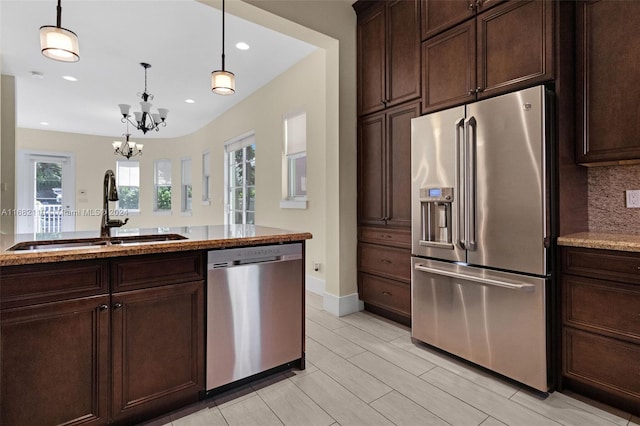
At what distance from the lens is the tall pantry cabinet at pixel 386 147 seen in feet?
9.16

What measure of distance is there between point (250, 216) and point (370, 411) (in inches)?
168

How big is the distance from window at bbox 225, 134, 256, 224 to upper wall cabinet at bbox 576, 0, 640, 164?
170 inches

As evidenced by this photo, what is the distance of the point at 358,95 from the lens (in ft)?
10.8

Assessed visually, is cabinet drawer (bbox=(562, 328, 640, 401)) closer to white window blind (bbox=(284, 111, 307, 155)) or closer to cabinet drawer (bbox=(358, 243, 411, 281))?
cabinet drawer (bbox=(358, 243, 411, 281))

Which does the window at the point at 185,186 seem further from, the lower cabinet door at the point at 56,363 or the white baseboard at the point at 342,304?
the lower cabinet door at the point at 56,363

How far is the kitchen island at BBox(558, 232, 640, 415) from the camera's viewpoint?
1.66 m

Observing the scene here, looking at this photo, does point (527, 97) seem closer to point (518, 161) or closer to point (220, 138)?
point (518, 161)

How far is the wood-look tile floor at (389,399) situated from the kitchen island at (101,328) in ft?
0.92

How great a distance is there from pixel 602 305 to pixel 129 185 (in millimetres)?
9844

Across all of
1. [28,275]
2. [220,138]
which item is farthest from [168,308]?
[220,138]

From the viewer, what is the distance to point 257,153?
5.18m

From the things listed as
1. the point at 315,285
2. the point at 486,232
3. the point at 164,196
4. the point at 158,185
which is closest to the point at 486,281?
the point at 486,232

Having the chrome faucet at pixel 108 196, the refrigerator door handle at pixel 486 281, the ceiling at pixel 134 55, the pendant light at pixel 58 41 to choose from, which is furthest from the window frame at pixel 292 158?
the pendant light at pixel 58 41

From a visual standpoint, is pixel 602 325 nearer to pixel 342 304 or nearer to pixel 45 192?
pixel 342 304
